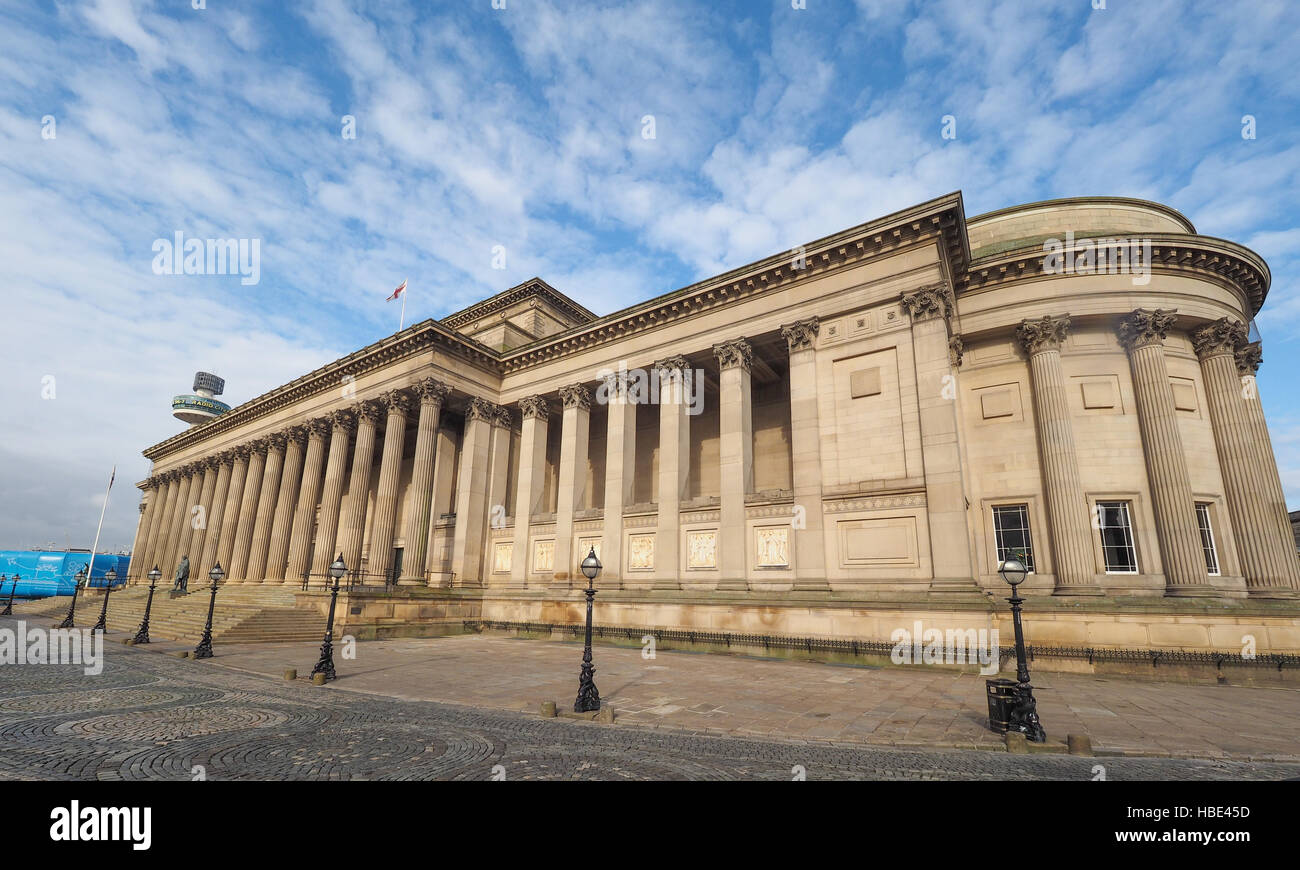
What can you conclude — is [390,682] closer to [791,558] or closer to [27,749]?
[27,749]

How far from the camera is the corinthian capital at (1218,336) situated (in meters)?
21.5

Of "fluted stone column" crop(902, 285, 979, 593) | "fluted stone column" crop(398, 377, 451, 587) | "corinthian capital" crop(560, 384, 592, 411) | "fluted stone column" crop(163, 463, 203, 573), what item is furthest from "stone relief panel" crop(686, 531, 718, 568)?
"fluted stone column" crop(163, 463, 203, 573)

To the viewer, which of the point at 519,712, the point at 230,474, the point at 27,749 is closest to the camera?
the point at 27,749

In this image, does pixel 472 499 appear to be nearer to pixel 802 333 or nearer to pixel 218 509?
pixel 802 333

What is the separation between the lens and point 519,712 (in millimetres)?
10266

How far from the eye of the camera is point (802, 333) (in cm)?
2203

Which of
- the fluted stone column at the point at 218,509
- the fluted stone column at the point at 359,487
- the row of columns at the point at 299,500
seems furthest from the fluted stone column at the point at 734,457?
the fluted stone column at the point at 218,509

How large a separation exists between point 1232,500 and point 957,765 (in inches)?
855

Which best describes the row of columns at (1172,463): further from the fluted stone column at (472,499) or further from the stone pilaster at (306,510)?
the stone pilaster at (306,510)

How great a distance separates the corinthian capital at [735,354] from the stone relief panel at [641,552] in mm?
7907
